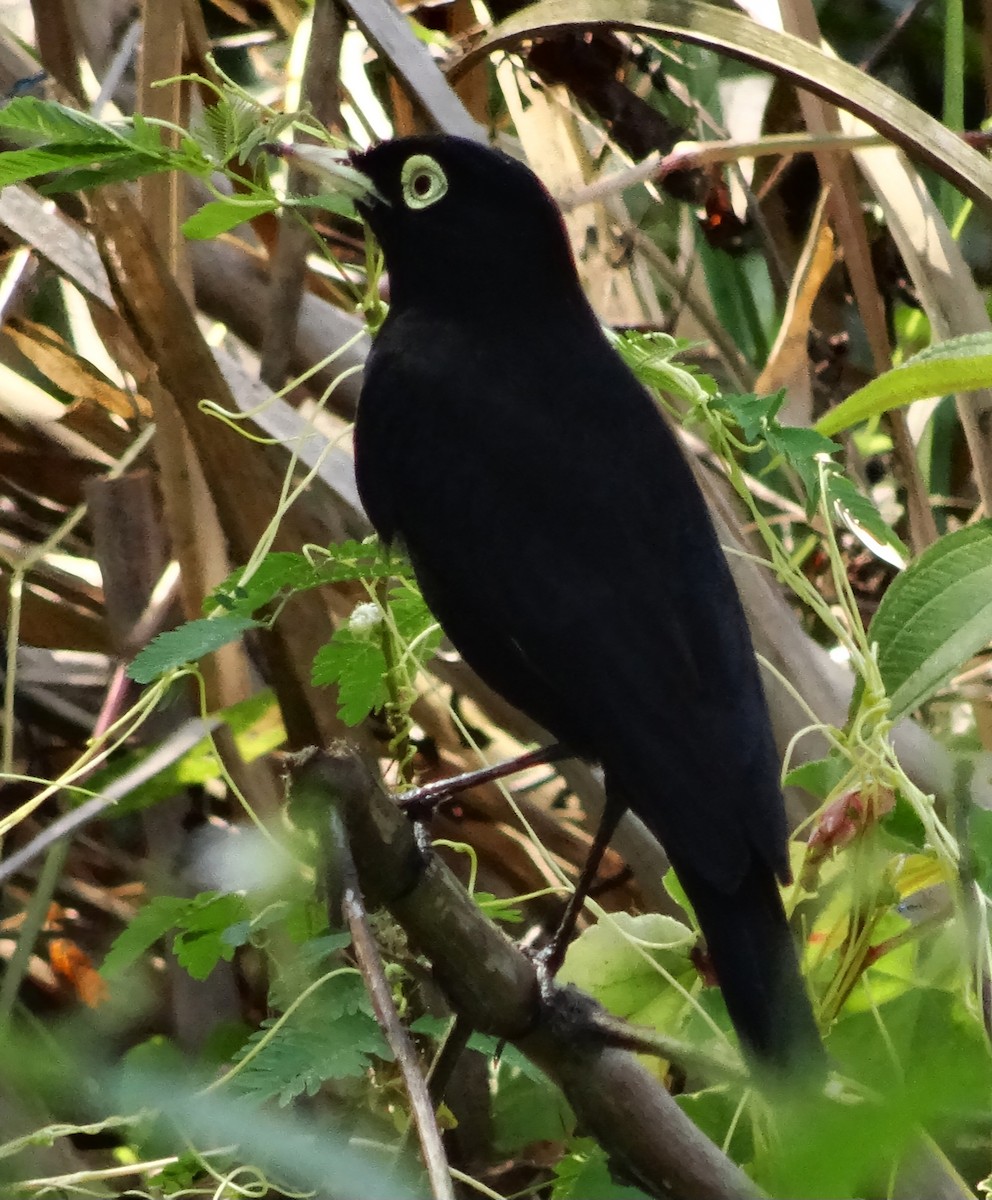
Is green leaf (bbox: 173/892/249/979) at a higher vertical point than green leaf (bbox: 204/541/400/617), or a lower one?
lower

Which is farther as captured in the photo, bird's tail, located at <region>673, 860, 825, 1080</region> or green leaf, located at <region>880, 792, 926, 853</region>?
green leaf, located at <region>880, 792, 926, 853</region>

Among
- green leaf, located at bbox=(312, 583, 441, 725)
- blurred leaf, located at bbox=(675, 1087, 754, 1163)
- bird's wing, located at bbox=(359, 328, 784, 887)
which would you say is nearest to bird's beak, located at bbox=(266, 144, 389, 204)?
bird's wing, located at bbox=(359, 328, 784, 887)

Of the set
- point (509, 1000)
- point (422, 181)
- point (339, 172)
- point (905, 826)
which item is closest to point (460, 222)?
point (422, 181)

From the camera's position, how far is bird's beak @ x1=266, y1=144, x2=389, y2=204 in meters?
1.90

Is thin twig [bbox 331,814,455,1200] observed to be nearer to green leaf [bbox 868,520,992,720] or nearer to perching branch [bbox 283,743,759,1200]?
perching branch [bbox 283,743,759,1200]

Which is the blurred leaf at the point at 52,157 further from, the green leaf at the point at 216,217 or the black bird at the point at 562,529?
the black bird at the point at 562,529

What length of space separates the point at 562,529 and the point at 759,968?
58cm

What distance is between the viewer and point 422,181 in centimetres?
192

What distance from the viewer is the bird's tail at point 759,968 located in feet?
4.33

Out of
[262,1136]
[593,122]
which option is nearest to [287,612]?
[593,122]

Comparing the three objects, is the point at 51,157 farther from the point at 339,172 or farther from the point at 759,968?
the point at 759,968

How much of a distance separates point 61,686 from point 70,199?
90 cm

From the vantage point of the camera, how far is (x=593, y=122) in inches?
107

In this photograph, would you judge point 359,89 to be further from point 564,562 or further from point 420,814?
point 420,814
